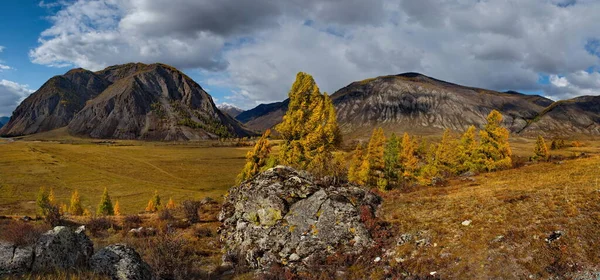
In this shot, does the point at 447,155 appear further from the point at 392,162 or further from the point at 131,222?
the point at 131,222

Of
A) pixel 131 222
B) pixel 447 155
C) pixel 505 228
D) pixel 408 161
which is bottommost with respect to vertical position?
pixel 131 222

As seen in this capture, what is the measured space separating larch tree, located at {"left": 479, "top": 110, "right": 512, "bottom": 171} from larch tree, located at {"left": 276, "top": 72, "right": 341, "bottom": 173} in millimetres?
23355

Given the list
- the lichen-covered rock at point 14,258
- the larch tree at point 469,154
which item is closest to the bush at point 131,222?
the lichen-covered rock at point 14,258

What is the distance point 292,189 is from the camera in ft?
67.7

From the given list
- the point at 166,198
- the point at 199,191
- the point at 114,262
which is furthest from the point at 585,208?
the point at 199,191

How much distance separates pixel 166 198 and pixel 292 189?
263ft

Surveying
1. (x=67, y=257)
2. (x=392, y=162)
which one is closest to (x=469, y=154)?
(x=392, y=162)

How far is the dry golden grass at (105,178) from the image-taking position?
8542 centimetres

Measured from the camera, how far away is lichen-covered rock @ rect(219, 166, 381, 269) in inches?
682

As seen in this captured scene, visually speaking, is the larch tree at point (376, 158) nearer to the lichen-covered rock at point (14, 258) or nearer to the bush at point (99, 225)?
the bush at point (99, 225)

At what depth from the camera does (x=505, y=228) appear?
14.7m

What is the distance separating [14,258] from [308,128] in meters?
26.4

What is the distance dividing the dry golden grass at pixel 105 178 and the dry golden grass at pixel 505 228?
242ft

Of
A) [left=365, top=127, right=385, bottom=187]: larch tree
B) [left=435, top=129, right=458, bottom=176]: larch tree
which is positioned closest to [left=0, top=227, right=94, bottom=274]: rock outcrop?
[left=365, top=127, right=385, bottom=187]: larch tree
